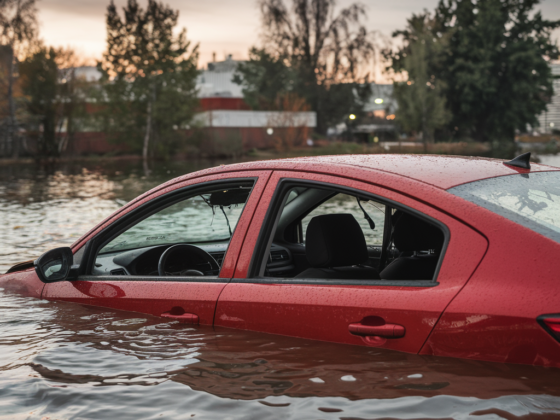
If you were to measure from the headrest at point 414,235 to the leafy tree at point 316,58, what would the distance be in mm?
62119

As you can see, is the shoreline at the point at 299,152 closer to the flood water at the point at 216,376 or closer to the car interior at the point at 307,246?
the car interior at the point at 307,246

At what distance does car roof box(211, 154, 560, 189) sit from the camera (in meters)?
2.82

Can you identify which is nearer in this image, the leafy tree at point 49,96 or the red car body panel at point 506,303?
the red car body panel at point 506,303

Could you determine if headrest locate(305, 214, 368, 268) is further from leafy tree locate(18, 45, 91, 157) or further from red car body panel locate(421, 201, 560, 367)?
leafy tree locate(18, 45, 91, 157)

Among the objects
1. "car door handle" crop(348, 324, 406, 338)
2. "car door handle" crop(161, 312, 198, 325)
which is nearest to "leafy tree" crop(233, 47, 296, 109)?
"car door handle" crop(161, 312, 198, 325)

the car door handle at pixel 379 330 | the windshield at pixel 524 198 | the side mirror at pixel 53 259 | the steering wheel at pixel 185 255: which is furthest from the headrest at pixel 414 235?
the side mirror at pixel 53 259

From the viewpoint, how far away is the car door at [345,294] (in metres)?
2.50

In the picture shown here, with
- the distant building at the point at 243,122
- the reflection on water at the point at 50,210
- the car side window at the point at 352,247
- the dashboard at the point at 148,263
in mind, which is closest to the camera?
the car side window at the point at 352,247

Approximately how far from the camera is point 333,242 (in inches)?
136

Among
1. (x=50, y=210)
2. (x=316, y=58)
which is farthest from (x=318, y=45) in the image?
(x=50, y=210)

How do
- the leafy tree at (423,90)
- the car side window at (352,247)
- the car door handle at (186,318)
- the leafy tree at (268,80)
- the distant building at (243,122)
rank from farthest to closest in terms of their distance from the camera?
1. the leafy tree at (268,80)
2. the leafy tree at (423,90)
3. the distant building at (243,122)
4. the car door handle at (186,318)
5. the car side window at (352,247)

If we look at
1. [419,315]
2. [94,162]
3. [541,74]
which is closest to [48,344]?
[419,315]

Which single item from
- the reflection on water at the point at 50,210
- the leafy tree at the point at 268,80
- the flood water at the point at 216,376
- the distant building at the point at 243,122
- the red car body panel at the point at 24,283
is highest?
the leafy tree at the point at 268,80

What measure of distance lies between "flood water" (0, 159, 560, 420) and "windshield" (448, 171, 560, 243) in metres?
0.51
